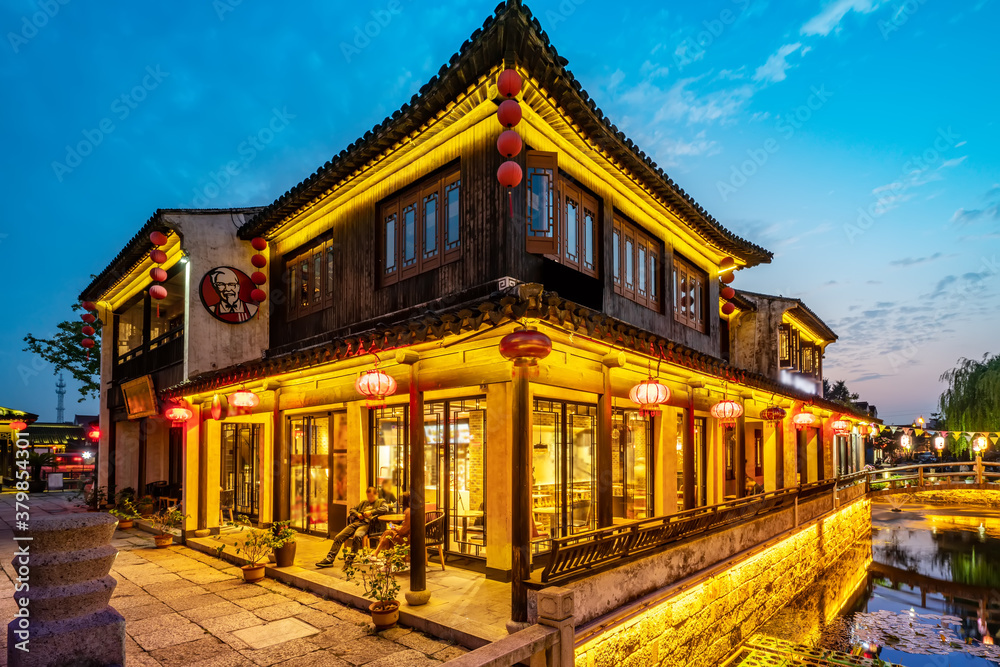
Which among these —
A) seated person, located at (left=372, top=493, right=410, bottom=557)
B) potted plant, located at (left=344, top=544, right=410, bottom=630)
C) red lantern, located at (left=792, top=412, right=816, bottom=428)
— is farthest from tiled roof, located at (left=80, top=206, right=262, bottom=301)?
red lantern, located at (left=792, top=412, right=816, bottom=428)

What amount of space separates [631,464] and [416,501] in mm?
5597

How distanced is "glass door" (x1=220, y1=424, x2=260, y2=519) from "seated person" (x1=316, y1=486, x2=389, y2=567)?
5.63 metres

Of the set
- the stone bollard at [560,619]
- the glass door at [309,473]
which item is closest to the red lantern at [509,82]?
the stone bollard at [560,619]

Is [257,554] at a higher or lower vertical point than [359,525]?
lower

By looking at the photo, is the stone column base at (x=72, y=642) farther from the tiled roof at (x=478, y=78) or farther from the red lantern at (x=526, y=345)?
the tiled roof at (x=478, y=78)

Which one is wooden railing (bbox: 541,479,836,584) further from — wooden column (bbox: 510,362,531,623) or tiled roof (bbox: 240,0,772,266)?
tiled roof (bbox: 240,0,772,266)

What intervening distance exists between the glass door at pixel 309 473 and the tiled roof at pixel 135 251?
566 cm

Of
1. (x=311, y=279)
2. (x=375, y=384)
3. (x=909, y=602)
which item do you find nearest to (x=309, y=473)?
(x=311, y=279)

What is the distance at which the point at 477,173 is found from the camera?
896 centimetres

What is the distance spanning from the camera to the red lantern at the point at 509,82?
6.96m

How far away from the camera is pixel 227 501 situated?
583 inches

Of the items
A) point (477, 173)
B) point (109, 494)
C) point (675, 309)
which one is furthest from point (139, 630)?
point (109, 494)

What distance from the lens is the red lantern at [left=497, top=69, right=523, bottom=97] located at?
6965mm

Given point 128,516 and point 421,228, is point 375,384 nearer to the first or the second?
point 421,228
